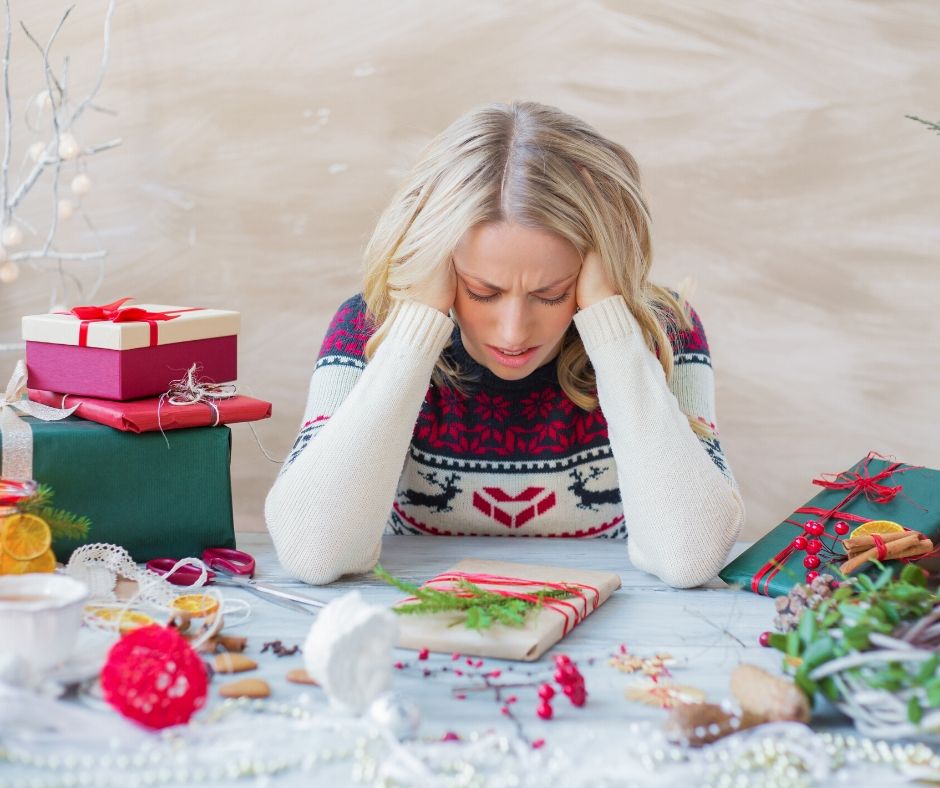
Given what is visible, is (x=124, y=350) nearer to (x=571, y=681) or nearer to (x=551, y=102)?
(x=571, y=681)

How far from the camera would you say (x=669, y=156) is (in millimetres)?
2340

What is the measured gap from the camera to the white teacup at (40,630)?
80 centimetres

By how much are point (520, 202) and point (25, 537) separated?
675 millimetres

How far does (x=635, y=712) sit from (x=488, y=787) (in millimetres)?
169

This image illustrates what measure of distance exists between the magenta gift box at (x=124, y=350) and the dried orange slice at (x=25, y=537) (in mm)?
242

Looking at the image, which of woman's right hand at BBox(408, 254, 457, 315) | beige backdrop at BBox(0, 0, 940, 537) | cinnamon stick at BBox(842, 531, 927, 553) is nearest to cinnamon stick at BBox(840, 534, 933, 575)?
cinnamon stick at BBox(842, 531, 927, 553)

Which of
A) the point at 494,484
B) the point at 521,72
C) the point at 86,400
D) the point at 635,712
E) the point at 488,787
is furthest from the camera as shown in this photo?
the point at 521,72

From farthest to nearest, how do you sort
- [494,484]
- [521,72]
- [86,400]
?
[521,72], [494,484], [86,400]

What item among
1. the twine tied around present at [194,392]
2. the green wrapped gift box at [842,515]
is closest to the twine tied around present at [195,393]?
the twine tied around present at [194,392]

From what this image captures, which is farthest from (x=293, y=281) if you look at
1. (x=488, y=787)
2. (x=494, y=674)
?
(x=488, y=787)

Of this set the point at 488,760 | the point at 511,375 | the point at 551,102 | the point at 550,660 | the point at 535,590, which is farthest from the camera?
the point at 551,102

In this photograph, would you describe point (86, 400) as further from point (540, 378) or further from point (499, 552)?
point (540, 378)

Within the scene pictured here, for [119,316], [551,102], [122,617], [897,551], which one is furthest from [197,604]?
[551,102]

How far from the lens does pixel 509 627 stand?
0.95 metres
